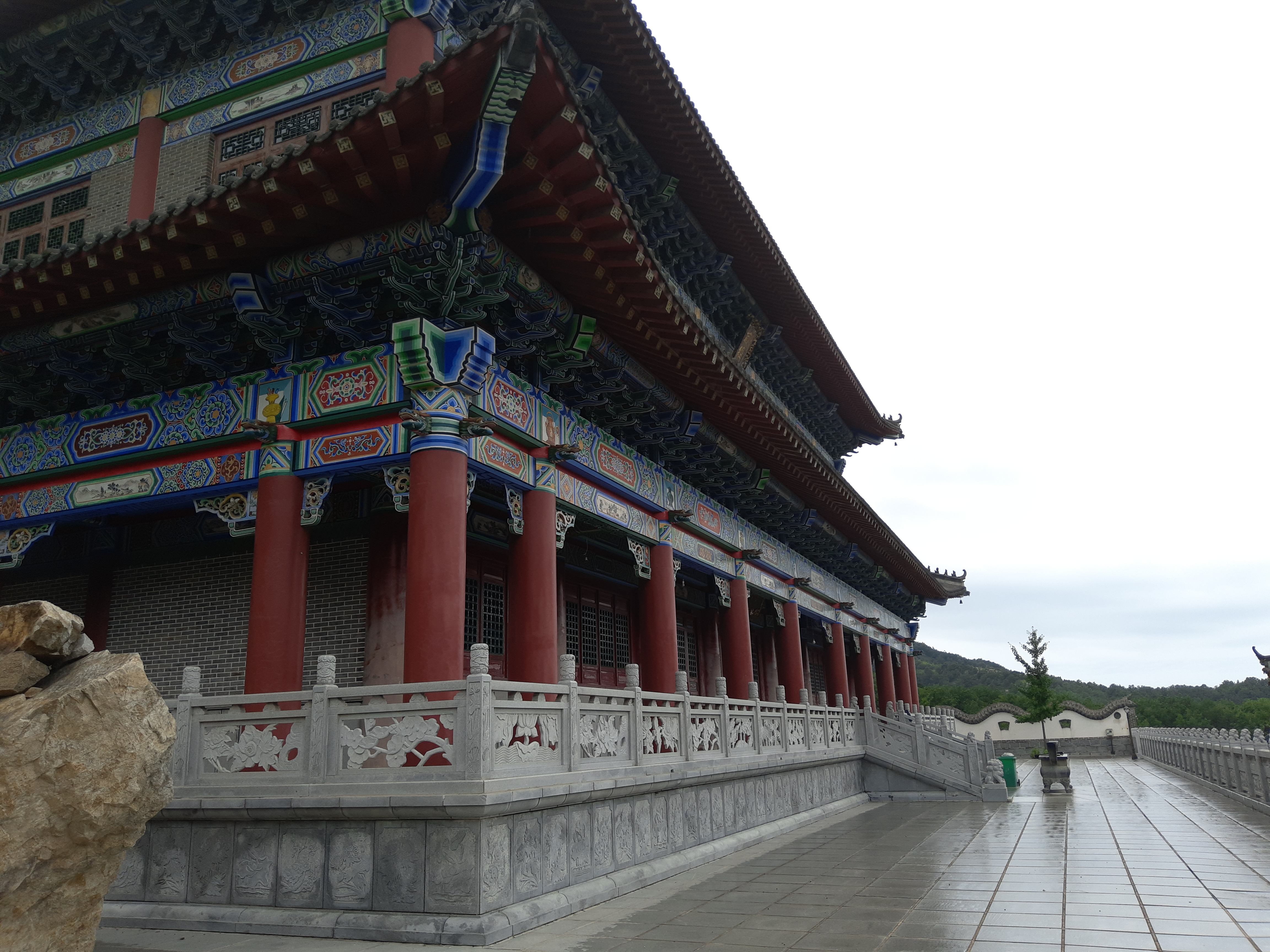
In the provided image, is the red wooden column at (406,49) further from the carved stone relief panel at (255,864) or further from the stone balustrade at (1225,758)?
the stone balustrade at (1225,758)

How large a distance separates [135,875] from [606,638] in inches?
330

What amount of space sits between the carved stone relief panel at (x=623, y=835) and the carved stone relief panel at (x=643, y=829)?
6 cm

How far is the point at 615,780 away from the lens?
8008 millimetres

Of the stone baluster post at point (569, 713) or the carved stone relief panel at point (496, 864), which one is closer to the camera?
the carved stone relief panel at point (496, 864)

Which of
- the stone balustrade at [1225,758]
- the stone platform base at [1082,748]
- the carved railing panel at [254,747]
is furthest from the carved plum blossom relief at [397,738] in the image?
the stone platform base at [1082,748]

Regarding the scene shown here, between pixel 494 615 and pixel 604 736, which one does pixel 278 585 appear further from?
pixel 494 615

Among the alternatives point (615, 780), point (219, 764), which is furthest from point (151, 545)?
point (615, 780)

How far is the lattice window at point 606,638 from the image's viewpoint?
14734 millimetres

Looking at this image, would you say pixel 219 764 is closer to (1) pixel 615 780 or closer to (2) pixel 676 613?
(1) pixel 615 780

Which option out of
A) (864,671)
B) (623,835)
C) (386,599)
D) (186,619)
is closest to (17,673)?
(623,835)

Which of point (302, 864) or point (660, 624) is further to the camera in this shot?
point (660, 624)

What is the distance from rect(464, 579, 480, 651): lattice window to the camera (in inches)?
446

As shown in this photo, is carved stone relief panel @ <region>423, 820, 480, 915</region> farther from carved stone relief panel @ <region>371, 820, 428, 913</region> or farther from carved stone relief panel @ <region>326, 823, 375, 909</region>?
carved stone relief panel @ <region>326, 823, 375, 909</region>

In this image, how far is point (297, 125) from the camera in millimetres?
11695
